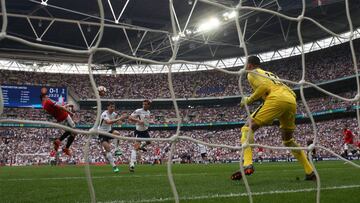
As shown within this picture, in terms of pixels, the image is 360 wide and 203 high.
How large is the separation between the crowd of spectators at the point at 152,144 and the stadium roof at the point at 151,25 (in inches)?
323

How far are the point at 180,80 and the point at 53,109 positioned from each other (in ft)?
126

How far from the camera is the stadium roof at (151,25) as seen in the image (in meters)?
24.4

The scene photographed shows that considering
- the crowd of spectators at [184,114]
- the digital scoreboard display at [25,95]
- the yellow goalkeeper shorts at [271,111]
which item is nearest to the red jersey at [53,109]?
the yellow goalkeeper shorts at [271,111]

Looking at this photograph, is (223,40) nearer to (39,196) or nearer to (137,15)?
(137,15)

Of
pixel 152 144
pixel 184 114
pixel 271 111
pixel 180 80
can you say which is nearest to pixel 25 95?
pixel 152 144

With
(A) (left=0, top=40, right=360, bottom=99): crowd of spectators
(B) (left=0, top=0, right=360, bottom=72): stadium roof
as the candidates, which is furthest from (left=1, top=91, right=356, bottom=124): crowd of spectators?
(B) (left=0, top=0, right=360, bottom=72): stadium roof

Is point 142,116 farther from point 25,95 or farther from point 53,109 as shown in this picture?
point 25,95

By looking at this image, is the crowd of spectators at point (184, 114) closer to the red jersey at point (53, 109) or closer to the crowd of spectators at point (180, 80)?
the crowd of spectators at point (180, 80)

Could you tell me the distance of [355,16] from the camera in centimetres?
3114

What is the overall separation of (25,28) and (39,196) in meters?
27.8

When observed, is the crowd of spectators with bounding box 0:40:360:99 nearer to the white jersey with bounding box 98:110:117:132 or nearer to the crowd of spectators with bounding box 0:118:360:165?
the crowd of spectators with bounding box 0:118:360:165

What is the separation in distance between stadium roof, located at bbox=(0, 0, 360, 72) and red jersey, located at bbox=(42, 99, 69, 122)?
9.56 meters

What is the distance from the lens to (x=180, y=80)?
161 ft

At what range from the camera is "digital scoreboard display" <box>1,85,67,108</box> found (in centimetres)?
3595
